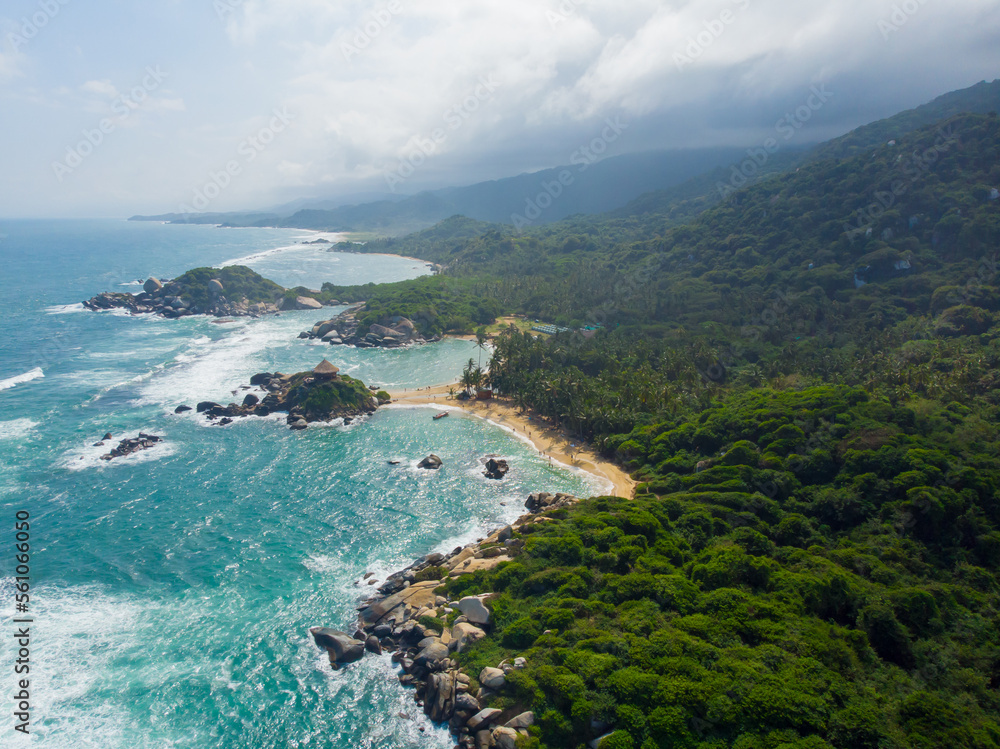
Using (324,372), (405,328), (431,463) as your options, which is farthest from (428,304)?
(431,463)

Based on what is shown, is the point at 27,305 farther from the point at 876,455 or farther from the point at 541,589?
the point at 876,455

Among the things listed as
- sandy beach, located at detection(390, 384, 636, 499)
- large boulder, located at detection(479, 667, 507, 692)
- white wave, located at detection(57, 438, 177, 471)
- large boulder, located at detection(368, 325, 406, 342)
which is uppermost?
large boulder, located at detection(368, 325, 406, 342)

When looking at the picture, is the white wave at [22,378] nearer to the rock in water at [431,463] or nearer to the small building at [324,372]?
the small building at [324,372]

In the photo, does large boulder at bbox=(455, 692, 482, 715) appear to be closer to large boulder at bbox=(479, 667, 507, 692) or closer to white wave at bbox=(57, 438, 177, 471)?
large boulder at bbox=(479, 667, 507, 692)

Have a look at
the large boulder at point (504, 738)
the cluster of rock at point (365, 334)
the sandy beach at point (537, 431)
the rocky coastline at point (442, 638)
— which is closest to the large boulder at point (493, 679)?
the rocky coastline at point (442, 638)

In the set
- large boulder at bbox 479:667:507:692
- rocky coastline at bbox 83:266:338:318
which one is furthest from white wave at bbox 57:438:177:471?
rocky coastline at bbox 83:266:338:318

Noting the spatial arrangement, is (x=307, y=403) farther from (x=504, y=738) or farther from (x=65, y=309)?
(x=65, y=309)
